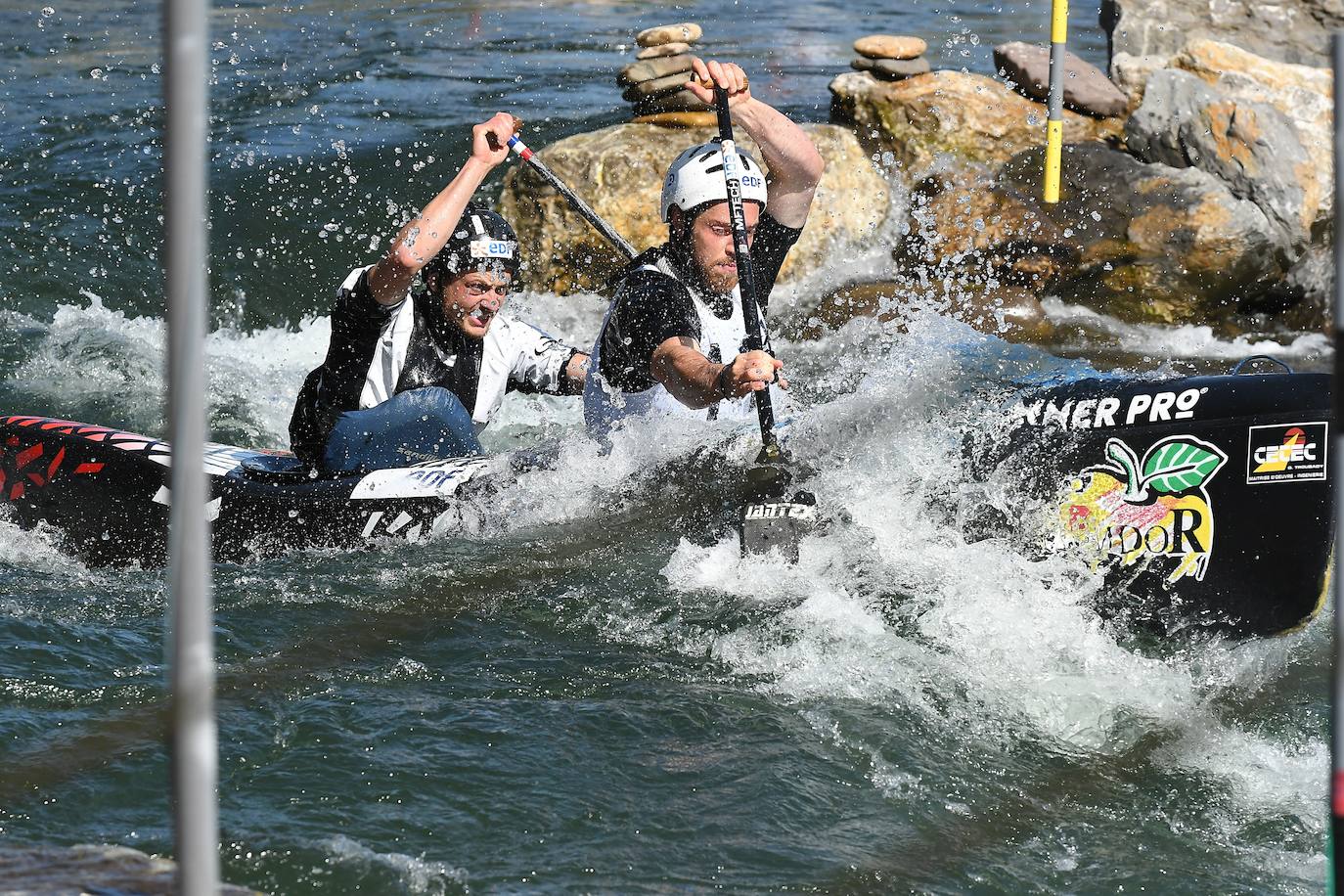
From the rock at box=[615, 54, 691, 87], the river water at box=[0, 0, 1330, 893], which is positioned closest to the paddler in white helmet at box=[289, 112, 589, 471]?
the river water at box=[0, 0, 1330, 893]

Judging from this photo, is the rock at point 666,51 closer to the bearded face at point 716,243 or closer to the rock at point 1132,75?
the rock at point 1132,75

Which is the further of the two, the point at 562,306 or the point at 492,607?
the point at 562,306

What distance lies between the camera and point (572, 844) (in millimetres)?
3383

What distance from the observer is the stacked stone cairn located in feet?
33.0

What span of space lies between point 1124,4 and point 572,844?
10.7 m

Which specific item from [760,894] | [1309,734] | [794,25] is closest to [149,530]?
[760,894]

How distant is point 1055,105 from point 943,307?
4.66 feet

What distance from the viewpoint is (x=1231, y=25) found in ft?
41.3

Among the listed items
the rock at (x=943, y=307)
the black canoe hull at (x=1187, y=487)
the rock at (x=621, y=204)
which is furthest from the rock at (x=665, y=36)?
the black canoe hull at (x=1187, y=487)

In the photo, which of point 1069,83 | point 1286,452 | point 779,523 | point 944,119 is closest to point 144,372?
point 779,523

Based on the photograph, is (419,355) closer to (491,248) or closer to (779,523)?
(491,248)

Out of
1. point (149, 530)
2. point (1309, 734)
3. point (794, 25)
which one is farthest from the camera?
point (794, 25)

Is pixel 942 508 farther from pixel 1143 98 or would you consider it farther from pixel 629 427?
pixel 1143 98

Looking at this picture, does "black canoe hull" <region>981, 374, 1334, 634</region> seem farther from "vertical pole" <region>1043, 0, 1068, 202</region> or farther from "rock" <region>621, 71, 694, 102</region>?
"rock" <region>621, 71, 694, 102</region>
